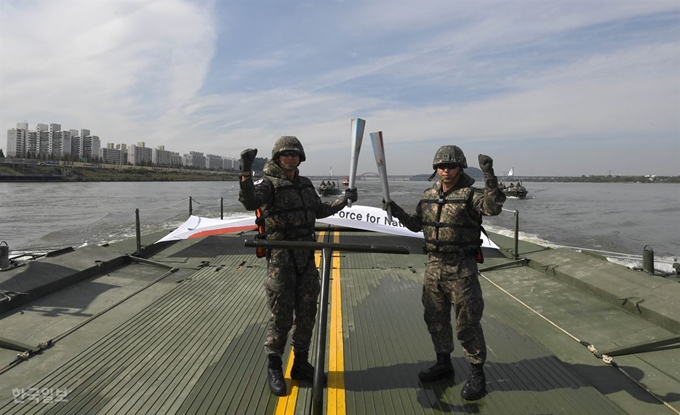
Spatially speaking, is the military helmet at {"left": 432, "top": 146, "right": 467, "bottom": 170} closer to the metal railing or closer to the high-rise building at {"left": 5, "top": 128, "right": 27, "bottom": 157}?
the metal railing

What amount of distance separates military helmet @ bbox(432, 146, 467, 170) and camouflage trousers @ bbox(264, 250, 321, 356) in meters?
1.35

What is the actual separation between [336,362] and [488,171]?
2207 mm

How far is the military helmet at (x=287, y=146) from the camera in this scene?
130 inches

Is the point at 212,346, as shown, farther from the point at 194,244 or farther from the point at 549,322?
the point at 194,244

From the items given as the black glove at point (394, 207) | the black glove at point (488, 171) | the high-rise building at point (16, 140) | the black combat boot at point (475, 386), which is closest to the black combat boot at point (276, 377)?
the black combat boot at point (475, 386)

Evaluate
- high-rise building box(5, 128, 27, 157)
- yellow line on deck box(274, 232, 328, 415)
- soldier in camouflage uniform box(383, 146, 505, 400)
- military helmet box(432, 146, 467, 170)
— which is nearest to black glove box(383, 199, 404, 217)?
soldier in camouflage uniform box(383, 146, 505, 400)

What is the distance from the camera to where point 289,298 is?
3221 millimetres

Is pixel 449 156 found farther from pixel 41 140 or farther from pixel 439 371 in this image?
pixel 41 140

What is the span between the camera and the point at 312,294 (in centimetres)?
331

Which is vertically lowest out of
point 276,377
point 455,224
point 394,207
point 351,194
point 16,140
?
point 276,377

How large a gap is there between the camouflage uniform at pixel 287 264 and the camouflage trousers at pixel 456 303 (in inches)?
40.3

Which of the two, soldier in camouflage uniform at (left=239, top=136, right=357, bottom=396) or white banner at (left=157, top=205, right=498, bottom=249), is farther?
white banner at (left=157, top=205, right=498, bottom=249)

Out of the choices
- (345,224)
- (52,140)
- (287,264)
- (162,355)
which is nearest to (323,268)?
(287,264)

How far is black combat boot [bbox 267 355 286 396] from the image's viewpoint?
3.14 meters
